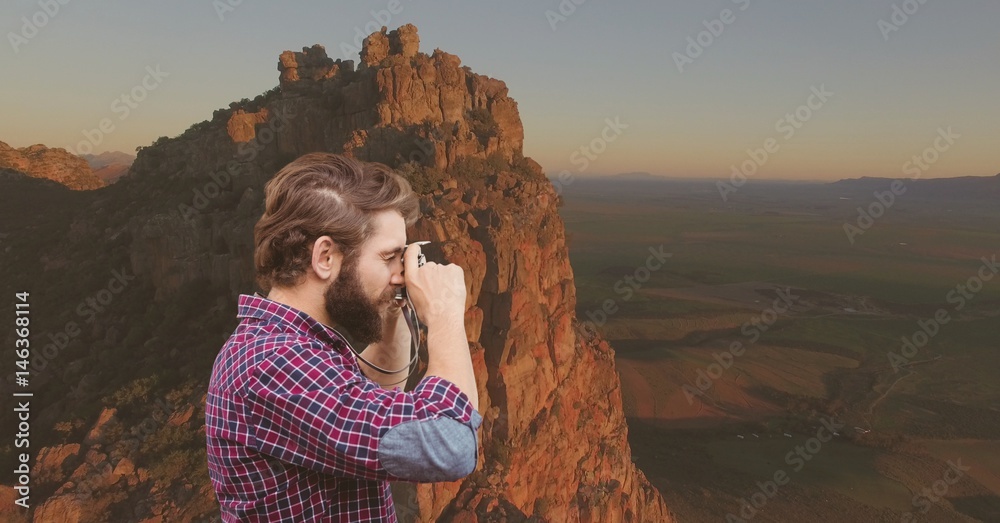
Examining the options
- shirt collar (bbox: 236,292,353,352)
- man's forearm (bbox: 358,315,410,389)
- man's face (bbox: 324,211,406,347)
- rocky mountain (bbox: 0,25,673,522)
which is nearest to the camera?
shirt collar (bbox: 236,292,353,352)

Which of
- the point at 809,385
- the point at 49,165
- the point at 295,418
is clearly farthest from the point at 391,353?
the point at 809,385

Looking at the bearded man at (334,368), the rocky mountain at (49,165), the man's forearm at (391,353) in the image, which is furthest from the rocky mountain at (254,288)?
the rocky mountain at (49,165)

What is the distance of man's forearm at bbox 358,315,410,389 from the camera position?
2.62 meters

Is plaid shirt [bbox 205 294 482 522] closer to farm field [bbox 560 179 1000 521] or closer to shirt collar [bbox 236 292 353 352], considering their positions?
shirt collar [bbox 236 292 353 352]

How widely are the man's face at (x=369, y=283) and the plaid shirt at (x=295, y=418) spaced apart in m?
0.18

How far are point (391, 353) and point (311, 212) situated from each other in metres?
0.84

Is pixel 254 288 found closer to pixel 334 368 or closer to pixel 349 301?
pixel 349 301

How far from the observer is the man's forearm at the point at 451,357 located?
1975 mm

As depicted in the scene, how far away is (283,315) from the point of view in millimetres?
2174

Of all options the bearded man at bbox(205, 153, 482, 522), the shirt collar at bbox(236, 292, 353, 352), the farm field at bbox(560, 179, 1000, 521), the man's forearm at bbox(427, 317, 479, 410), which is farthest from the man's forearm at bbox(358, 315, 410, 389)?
the farm field at bbox(560, 179, 1000, 521)

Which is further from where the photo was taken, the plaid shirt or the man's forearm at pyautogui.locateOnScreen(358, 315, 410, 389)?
the man's forearm at pyautogui.locateOnScreen(358, 315, 410, 389)

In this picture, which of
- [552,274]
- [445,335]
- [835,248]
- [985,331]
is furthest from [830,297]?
[445,335]

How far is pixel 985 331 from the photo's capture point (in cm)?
8319

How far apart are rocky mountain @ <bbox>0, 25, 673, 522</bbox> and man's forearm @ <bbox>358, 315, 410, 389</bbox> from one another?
446 inches
